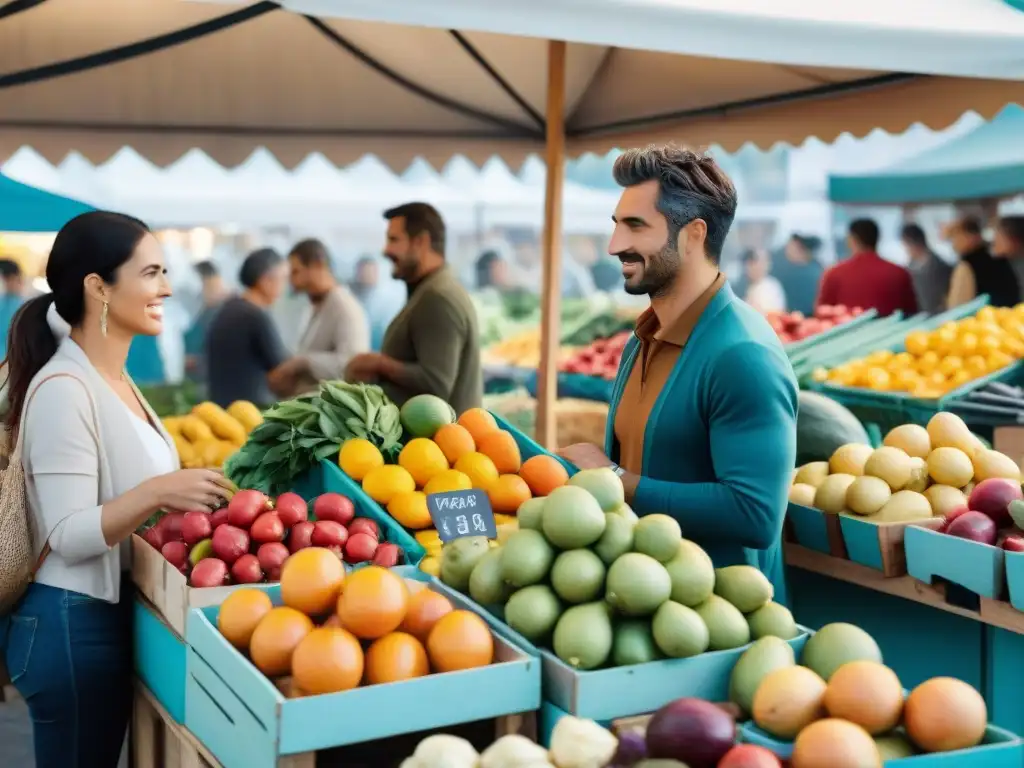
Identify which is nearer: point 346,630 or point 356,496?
point 346,630

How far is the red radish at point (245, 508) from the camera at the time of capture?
2418mm

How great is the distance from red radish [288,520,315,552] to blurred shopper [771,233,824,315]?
371 inches

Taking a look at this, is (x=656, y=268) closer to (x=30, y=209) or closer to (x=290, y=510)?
(x=290, y=510)

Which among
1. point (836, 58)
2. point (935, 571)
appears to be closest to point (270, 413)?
point (935, 571)

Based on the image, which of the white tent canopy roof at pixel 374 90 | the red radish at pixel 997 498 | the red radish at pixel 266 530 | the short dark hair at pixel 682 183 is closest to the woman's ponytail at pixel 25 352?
the red radish at pixel 266 530

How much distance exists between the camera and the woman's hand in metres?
2.40

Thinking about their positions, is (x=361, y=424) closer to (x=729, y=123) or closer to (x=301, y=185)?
(x=729, y=123)

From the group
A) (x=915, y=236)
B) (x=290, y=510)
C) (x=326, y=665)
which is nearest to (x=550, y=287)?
(x=290, y=510)

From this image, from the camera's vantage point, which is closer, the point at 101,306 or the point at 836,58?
the point at 101,306

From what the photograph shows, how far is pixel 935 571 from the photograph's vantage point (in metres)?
2.85

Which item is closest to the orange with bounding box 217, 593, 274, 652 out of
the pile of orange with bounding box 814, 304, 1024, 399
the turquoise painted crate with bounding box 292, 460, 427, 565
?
the turquoise painted crate with bounding box 292, 460, 427, 565

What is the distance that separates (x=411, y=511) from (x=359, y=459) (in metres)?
0.26

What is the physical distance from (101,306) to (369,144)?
12.9ft

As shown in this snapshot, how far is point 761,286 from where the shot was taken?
1177 cm
